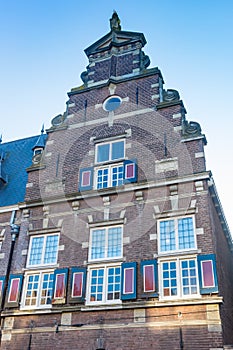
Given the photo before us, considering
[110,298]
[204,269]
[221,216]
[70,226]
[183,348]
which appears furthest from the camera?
[221,216]

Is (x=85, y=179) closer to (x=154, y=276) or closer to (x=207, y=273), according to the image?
(x=154, y=276)

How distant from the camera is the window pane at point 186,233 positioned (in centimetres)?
1073

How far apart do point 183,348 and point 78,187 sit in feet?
20.4

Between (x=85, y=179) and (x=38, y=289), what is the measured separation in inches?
154

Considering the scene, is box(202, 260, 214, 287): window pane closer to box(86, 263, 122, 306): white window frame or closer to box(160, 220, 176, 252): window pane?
→ box(160, 220, 176, 252): window pane

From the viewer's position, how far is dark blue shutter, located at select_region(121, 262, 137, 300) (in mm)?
10445

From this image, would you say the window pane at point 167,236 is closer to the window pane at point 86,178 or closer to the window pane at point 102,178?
the window pane at point 102,178

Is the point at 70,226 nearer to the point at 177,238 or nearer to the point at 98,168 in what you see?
the point at 98,168

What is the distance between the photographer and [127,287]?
34.7 feet

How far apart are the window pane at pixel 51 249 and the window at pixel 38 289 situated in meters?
0.41

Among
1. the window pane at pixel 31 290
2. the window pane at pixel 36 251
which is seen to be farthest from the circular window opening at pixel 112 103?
the window pane at pixel 31 290

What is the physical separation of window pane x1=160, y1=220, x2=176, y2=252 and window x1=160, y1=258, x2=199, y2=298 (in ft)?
1.41

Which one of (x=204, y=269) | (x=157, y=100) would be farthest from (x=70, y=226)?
(x=157, y=100)

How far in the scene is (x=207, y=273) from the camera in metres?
9.96
